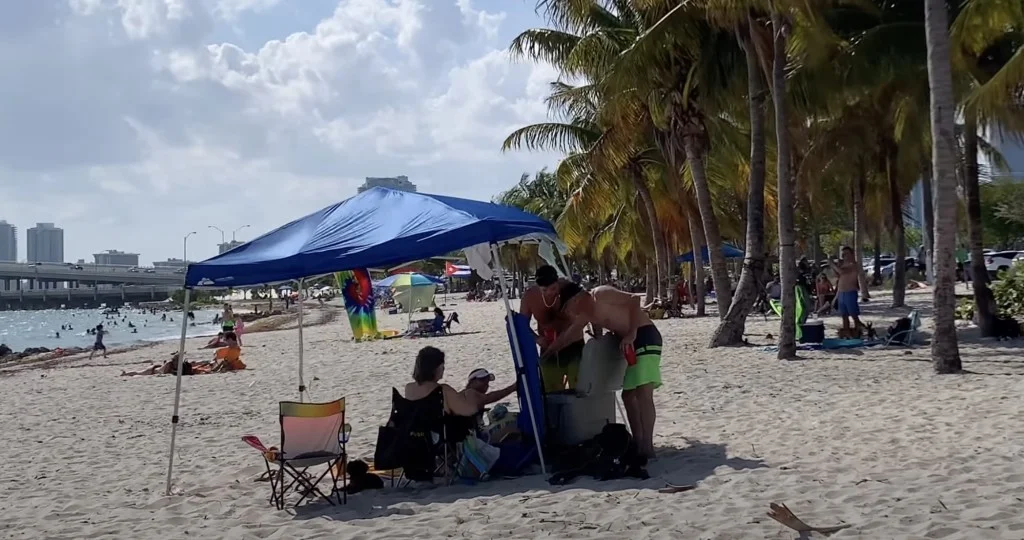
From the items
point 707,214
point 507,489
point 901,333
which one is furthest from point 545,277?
point 707,214

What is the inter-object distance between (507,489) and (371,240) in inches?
80.0

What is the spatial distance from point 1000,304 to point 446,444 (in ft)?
40.4

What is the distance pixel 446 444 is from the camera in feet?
21.0

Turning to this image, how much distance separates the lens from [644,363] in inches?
254

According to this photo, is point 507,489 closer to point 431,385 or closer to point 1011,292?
point 431,385

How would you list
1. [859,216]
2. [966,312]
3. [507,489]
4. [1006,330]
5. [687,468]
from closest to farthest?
1. [507,489]
2. [687,468]
3. [1006,330]
4. [966,312]
5. [859,216]

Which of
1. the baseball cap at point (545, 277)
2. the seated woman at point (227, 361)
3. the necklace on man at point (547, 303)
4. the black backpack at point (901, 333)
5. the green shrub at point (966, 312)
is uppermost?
the baseball cap at point (545, 277)

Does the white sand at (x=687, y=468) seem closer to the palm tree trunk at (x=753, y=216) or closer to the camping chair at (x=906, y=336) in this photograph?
the camping chair at (x=906, y=336)

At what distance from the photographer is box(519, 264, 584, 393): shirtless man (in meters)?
6.88

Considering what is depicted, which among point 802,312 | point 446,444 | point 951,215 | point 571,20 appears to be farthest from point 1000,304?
point 446,444

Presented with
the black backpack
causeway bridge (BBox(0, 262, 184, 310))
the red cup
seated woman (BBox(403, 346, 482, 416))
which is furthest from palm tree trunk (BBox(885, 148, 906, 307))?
causeway bridge (BBox(0, 262, 184, 310))

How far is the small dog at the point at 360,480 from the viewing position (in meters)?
6.34

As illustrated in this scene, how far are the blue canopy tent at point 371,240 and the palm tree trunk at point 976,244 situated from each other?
30.0ft

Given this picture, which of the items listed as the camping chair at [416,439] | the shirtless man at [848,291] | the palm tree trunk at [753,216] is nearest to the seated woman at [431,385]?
the camping chair at [416,439]
